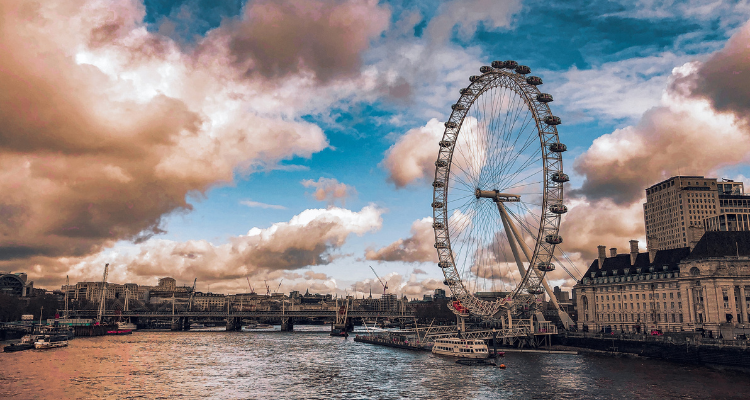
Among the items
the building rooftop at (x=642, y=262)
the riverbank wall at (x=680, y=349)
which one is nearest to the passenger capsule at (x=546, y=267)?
the riverbank wall at (x=680, y=349)

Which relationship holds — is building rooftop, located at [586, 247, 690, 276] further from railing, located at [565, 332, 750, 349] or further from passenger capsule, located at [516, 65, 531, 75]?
passenger capsule, located at [516, 65, 531, 75]

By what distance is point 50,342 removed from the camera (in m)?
123

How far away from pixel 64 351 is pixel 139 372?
45.4 metres

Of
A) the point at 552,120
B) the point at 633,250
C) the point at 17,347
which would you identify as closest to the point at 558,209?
the point at 552,120

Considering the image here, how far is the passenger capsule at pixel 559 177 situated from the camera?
90.8 meters

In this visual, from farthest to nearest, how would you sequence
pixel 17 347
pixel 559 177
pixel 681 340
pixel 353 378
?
1. pixel 17 347
2. pixel 559 177
3. pixel 681 340
4. pixel 353 378

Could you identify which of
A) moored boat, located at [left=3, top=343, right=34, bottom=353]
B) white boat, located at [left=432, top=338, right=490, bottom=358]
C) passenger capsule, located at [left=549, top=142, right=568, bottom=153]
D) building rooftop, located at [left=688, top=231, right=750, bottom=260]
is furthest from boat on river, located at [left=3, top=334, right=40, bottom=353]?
building rooftop, located at [left=688, top=231, right=750, bottom=260]

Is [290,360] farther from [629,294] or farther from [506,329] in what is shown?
[629,294]

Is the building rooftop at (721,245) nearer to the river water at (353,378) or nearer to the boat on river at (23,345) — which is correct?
the river water at (353,378)

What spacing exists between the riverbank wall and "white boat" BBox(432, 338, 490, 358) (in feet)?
76.1

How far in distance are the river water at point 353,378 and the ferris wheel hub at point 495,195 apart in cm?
2880

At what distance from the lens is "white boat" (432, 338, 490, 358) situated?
94438 mm

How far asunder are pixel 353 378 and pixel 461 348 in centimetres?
2974

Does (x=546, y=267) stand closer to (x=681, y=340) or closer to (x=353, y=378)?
(x=681, y=340)
